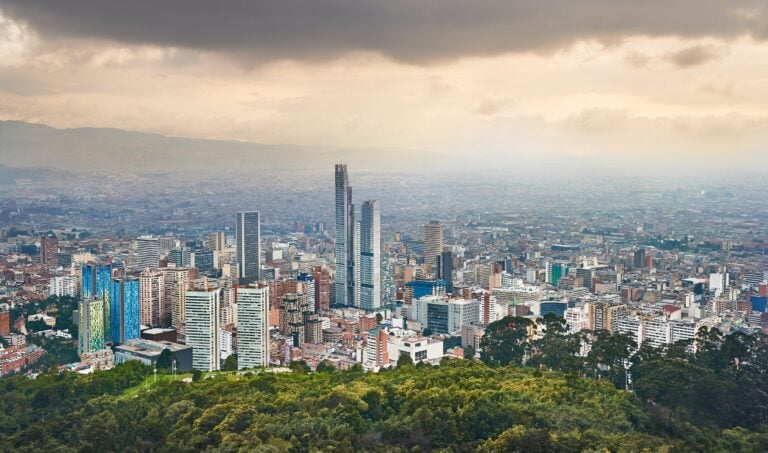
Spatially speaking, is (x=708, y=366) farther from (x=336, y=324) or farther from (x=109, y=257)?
(x=109, y=257)

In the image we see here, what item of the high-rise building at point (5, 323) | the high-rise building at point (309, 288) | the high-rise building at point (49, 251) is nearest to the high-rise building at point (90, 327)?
the high-rise building at point (5, 323)

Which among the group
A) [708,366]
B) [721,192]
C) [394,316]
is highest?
[721,192]

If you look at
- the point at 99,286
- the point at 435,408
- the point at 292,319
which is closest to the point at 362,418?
the point at 435,408

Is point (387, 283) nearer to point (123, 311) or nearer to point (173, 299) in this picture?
point (173, 299)

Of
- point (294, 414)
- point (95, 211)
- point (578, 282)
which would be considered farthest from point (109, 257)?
point (294, 414)

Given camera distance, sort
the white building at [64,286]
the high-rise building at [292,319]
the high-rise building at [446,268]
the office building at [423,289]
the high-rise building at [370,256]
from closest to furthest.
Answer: the high-rise building at [292,319] < the white building at [64,286] < the office building at [423,289] < the high-rise building at [370,256] < the high-rise building at [446,268]

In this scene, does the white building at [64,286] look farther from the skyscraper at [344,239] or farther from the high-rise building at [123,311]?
the skyscraper at [344,239]
